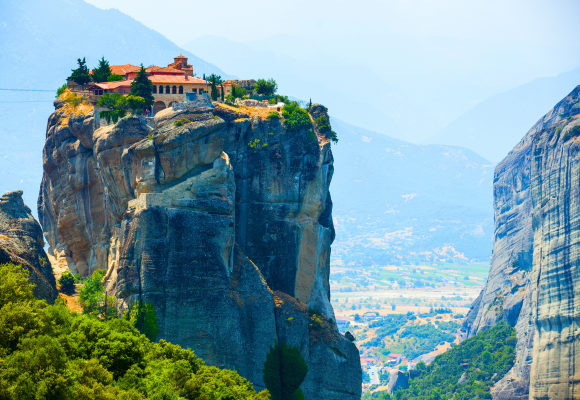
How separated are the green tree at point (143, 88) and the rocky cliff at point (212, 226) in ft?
17.2

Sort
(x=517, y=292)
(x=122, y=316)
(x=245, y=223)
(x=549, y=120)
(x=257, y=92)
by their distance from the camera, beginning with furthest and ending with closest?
(x=549, y=120) → (x=517, y=292) → (x=257, y=92) → (x=245, y=223) → (x=122, y=316)

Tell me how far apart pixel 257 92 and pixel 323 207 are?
19.9m

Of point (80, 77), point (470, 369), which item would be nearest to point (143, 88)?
point (80, 77)

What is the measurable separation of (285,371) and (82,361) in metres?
31.5

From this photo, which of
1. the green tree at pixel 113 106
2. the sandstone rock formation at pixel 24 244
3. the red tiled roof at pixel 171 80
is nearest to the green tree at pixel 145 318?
the sandstone rock formation at pixel 24 244

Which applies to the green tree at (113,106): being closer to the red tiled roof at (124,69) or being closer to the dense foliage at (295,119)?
the red tiled roof at (124,69)

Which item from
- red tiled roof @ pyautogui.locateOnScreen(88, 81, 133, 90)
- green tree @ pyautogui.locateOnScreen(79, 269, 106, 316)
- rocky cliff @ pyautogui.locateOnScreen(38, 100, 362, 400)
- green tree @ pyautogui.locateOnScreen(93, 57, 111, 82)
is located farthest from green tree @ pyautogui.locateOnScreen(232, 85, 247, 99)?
green tree @ pyautogui.locateOnScreen(79, 269, 106, 316)

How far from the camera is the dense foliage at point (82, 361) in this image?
40.8m

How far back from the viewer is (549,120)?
607ft

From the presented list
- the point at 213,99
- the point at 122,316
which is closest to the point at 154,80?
the point at 213,99

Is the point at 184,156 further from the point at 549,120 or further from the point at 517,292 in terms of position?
the point at 549,120

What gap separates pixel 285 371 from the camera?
73.9 meters

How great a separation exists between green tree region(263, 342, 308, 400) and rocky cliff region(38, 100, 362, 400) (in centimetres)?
85

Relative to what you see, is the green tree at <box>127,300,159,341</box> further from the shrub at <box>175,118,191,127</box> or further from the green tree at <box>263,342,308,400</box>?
the shrub at <box>175,118,191,127</box>
